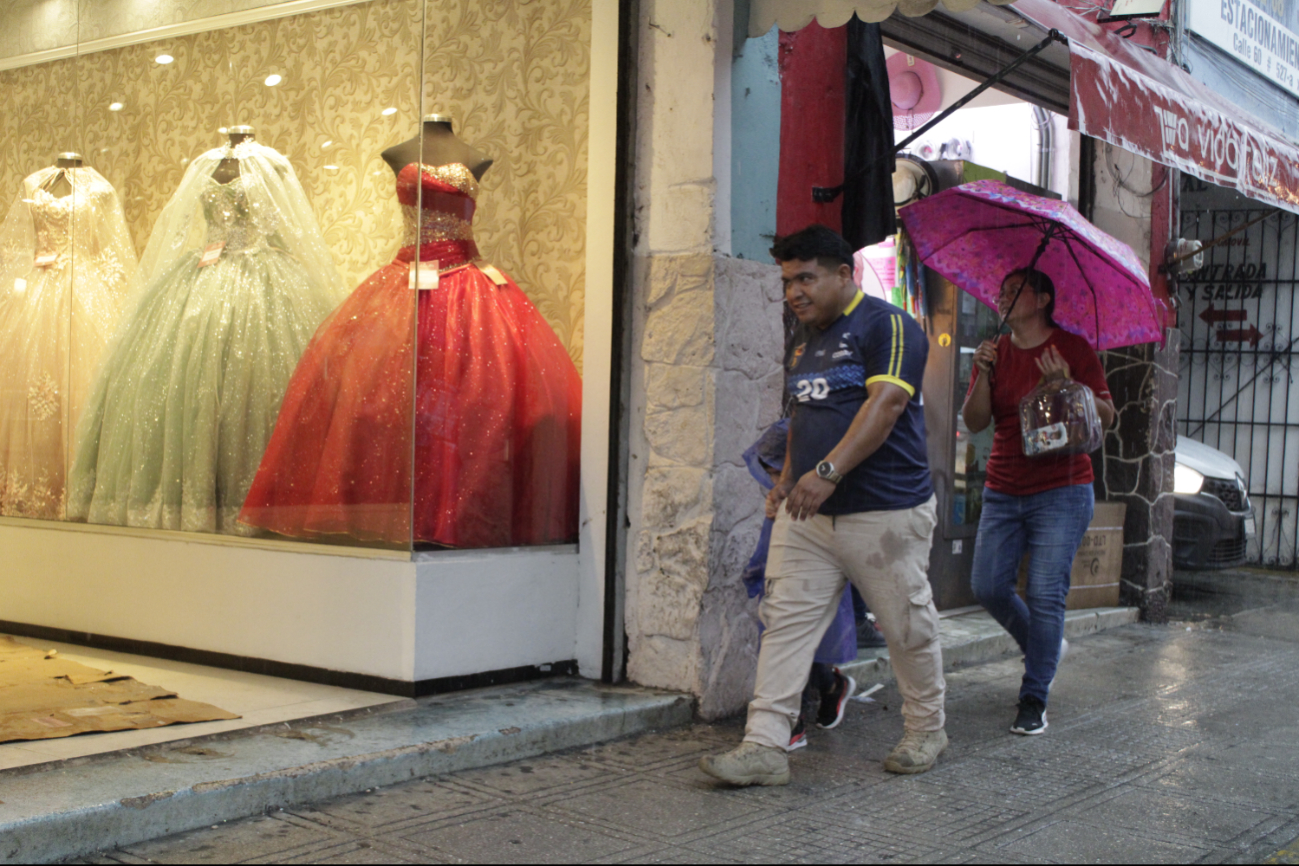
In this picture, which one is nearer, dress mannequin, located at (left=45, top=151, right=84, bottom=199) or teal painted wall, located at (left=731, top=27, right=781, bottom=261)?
teal painted wall, located at (left=731, top=27, right=781, bottom=261)

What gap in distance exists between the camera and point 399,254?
557cm

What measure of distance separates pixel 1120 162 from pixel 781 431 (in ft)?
16.4

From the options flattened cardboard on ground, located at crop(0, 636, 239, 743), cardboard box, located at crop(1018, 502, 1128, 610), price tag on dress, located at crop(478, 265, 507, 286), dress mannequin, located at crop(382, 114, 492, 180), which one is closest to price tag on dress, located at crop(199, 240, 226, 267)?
dress mannequin, located at crop(382, 114, 492, 180)

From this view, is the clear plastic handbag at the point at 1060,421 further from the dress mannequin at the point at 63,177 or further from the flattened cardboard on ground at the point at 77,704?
the dress mannequin at the point at 63,177

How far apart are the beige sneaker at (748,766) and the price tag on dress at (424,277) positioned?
239 cm

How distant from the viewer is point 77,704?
4727 millimetres

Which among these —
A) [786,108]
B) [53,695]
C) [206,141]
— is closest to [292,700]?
[53,695]

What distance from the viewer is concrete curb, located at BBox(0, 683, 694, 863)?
3.44 metres

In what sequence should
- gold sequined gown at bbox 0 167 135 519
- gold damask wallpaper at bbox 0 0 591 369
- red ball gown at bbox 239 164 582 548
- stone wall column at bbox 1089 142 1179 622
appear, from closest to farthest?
red ball gown at bbox 239 164 582 548 < gold damask wallpaper at bbox 0 0 591 369 < gold sequined gown at bbox 0 167 135 519 < stone wall column at bbox 1089 142 1179 622

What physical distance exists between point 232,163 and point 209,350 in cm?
91

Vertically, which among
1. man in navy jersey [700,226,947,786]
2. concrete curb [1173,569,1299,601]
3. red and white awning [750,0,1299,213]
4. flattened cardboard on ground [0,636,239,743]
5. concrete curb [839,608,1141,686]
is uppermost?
red and white awning [750,0,1299,213]

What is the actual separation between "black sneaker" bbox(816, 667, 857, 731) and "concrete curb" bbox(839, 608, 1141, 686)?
1.92ft

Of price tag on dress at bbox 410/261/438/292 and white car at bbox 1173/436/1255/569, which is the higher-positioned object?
price tag on dress at bbox 410/261/438/292

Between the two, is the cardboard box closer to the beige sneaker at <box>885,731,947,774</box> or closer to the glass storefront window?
the glass storefront window
